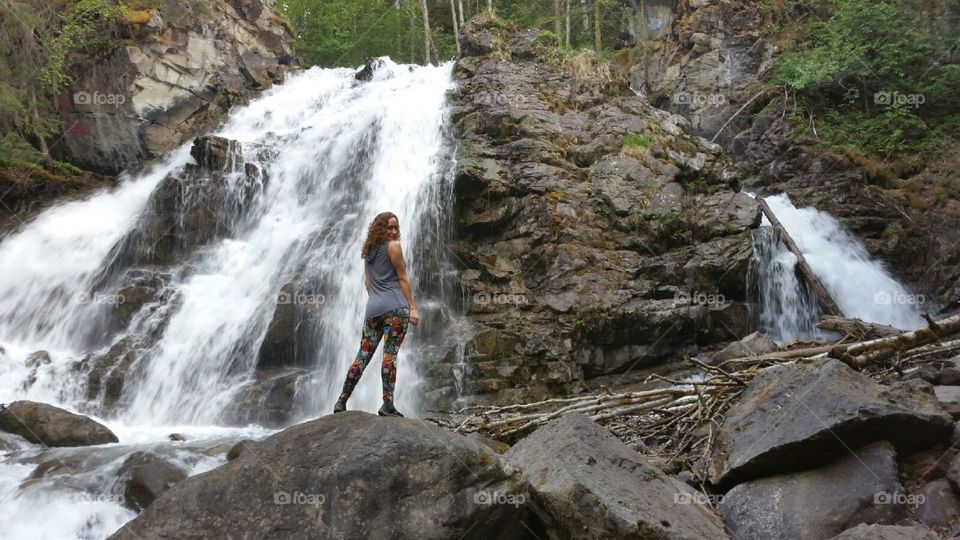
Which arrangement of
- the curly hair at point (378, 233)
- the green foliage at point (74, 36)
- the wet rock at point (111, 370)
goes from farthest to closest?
the green foliage at point (74, 36)
the wet rock at point (111, 370)
the curly hair at point (378, 233)

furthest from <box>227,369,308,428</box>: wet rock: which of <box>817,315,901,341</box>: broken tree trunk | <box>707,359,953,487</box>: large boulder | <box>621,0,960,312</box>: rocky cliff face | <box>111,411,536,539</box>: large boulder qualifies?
<box>621,0,960,312</box>: rocky cliff face

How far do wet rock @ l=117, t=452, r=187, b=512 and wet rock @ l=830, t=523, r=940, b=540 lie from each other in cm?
559

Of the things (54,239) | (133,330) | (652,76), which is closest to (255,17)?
(54,239)

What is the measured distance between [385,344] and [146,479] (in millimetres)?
2983

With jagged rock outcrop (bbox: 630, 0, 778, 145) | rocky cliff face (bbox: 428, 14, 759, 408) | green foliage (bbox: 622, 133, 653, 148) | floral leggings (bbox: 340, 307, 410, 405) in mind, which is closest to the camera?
floral leggings (bbox: 340, 307, 410, 405)

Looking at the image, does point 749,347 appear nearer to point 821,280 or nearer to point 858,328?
point 858,328

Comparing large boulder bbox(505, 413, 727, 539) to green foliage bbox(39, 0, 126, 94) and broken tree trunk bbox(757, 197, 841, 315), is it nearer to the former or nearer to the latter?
broken tree trunk bbox(757, 197, 841, 315)

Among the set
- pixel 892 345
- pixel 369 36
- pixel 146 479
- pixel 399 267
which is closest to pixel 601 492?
pixel 399 267

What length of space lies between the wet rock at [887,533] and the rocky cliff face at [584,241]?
6.15m

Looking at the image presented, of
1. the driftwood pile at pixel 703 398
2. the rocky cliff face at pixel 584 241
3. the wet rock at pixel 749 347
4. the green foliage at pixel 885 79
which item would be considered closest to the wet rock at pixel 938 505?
the driftwood pile at pixel 703 398

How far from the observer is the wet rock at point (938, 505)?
3.66m

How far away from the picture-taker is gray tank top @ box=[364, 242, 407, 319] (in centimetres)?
529

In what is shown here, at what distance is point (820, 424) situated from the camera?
4090mm

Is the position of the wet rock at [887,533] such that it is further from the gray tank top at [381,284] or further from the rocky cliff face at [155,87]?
the rocky cliff face at [155,87]
